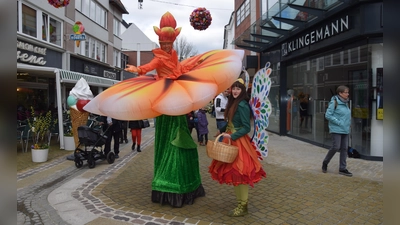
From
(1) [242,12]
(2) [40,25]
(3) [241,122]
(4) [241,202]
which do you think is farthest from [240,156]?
(1) [242,12]

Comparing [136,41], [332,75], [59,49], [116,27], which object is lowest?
[332,75]

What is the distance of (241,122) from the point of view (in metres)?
3.72

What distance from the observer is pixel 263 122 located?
3.73 metres

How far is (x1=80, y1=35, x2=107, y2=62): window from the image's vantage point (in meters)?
20.1

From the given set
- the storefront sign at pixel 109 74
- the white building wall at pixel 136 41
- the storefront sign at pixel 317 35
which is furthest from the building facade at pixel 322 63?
the white building wall at pixel 136 41

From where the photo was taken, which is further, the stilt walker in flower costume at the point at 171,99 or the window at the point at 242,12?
the window at the point at 242,12

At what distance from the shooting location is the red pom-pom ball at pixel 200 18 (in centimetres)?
528

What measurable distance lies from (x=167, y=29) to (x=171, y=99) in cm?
134

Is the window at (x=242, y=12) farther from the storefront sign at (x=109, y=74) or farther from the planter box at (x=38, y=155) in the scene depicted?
the planter box at (x=38, y=155)

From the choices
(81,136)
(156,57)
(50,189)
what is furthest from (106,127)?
(156,57)

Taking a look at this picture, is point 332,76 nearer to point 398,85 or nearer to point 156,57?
point 156,57

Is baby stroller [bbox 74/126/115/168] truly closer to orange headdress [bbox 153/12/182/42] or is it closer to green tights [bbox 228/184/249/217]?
orange headdress [bbox 153/12/182/42]

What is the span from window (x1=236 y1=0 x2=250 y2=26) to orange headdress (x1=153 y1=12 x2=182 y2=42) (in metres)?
15.0

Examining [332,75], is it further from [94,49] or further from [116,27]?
[116,27]
